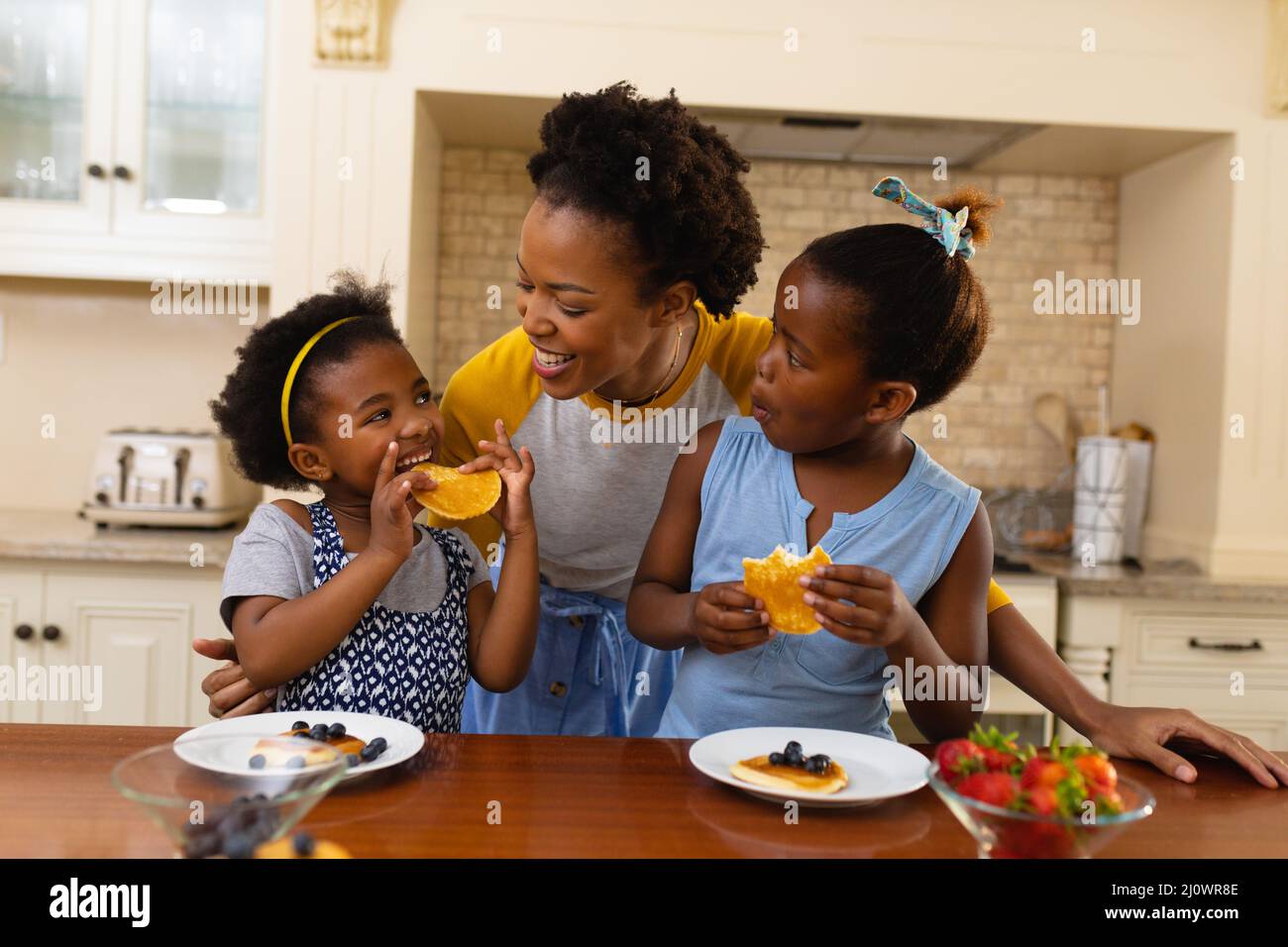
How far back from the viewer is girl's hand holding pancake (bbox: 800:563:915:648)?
120 centimetres

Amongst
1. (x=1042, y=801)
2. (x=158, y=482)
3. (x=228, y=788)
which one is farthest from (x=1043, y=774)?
(x=158, y=482)

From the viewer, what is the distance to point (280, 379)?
1.63m

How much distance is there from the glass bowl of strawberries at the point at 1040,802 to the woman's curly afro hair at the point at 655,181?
89 centimetres

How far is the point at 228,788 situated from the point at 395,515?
51cm

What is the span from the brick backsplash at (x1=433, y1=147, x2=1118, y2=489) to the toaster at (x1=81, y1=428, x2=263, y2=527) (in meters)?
0.82

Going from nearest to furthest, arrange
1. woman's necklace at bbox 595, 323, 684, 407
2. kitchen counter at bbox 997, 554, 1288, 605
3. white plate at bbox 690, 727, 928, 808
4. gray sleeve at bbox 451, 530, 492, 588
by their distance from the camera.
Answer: white plate at bbox 690, 727, 928, 808, gray sleeve at bbox 451, 530, 492, 588, woman's necklace at bbox 595, 323, 684, 407, kitchen counter at bbox 997, 554, 1288, 605

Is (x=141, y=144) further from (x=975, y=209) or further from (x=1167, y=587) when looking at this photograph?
(x=1167, y=587)

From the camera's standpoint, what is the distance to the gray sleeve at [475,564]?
1.68m

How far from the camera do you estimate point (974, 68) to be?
10.2ft

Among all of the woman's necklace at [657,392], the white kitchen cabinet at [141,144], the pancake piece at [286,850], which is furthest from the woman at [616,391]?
the white kitchen cabinet at [141,144]

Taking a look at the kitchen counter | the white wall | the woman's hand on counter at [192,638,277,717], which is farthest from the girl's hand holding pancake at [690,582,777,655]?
the white wall

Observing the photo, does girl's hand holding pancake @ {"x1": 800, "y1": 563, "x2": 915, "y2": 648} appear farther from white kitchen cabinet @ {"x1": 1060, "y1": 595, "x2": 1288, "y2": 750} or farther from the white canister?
the white canister

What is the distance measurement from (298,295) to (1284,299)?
2.84 meters
